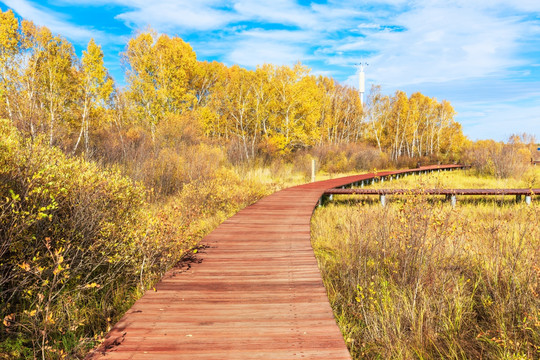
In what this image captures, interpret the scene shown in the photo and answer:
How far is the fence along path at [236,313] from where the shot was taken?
2.16 metres

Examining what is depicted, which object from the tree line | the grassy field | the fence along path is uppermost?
the tree line

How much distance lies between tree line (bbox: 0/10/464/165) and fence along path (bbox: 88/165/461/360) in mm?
6043

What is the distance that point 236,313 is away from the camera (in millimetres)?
2674

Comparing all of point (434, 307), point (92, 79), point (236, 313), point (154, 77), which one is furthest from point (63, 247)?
point (154, 77)

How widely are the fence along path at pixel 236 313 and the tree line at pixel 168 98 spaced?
604 centimetres

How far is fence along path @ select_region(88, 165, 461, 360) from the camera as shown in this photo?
7.07 feet

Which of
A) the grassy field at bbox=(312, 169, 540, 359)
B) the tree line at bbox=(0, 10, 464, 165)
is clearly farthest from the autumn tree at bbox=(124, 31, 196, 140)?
the grassy field at bbox=(312, 169, 540, 359)

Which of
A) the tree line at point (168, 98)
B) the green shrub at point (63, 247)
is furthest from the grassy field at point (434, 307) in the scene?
the tree line at point (168, 98)

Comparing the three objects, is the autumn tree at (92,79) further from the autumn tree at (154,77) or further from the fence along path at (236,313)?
the fence along path at (236,313)

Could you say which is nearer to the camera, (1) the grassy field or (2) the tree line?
(1) the grassy field

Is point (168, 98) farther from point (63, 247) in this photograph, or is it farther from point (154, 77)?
point (63, 247)

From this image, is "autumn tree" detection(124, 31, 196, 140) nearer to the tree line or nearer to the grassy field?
the tree line

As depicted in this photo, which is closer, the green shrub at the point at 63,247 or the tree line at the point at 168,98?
the green shrub at the point at 63,247

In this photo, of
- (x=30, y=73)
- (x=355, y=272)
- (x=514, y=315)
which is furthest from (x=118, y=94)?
(x=514, y=315)
